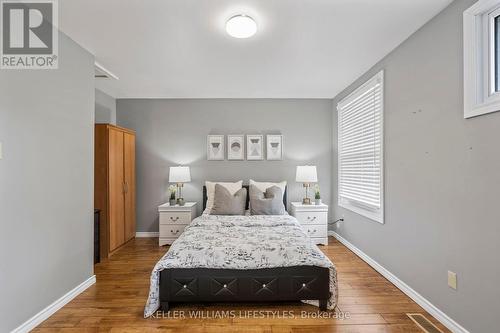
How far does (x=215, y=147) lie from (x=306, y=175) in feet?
5.53

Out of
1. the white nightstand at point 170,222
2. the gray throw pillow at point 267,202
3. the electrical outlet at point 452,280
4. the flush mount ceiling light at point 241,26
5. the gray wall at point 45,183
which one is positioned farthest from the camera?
the white nightstand at point 170,222

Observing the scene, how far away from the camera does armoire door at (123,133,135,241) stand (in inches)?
168

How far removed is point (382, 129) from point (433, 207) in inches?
44.5

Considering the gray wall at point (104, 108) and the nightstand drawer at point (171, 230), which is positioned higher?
the gray wall at point (104, 108)

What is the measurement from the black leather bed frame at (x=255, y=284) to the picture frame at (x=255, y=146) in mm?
2682

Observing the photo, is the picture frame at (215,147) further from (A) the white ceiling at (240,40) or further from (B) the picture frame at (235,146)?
(A) the white ceiling at (240,40)

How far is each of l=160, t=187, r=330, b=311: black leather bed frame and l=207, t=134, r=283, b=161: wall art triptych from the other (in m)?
2.67

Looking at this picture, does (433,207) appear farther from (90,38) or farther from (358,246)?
(90,38)

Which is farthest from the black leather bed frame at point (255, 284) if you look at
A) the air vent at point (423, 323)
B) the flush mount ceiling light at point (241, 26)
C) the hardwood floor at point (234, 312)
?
the flush mount ceiling light at point (241, 26)

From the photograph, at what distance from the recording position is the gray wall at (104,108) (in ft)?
14.0

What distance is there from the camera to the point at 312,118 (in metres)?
4.84

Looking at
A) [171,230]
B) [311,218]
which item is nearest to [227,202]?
[171,230]

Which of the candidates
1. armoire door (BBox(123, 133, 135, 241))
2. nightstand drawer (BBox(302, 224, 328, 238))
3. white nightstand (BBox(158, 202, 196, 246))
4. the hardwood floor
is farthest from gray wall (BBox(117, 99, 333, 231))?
the hardwood floor

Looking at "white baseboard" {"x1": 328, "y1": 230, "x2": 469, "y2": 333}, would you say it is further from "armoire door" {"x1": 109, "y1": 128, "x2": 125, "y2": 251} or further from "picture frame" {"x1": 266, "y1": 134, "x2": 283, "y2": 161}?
"armoire door" {"x1": 109, "y1": 128, "x2": 125, "y2": 251}
